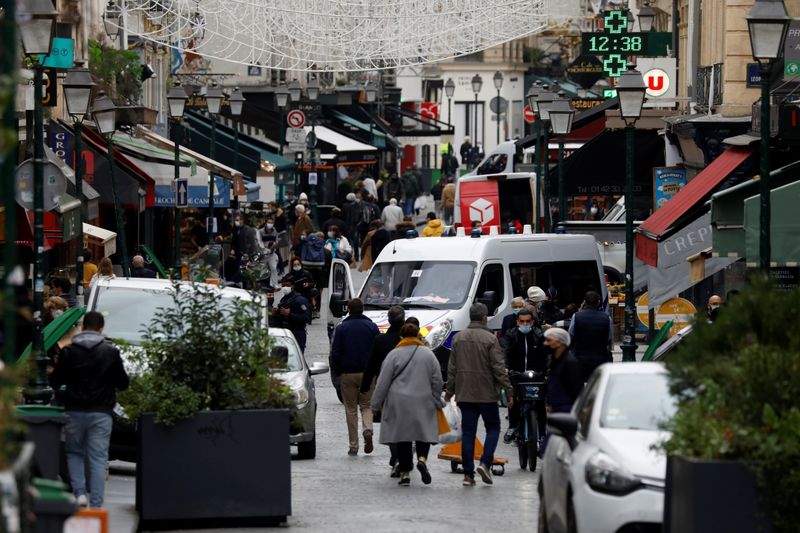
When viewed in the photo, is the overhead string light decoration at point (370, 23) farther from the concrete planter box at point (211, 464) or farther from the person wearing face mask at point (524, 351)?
the concrete planter box at point (211, 464)

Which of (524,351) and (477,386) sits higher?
(524,351)

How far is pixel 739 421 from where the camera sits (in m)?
9.68

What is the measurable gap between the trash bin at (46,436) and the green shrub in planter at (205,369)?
48.2 inches

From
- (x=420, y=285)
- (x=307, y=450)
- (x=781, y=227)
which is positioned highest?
→ (x=781, y=227)

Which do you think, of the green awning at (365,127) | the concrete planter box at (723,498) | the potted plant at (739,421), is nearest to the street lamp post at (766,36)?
the potted plant at (739,421)

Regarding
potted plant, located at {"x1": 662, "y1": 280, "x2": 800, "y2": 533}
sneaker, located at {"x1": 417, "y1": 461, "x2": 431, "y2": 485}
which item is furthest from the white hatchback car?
sneaker, located at {"x1": 417, "y1": 461, "x2": 431, "y2": 485}

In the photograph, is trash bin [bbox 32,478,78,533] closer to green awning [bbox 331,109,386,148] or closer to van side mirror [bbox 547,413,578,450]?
van side mirror [bbox 547,413,578,450]

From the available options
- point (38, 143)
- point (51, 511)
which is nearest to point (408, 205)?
point (38, 143)

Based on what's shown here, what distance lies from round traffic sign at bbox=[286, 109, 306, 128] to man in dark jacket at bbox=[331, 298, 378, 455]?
30.4m

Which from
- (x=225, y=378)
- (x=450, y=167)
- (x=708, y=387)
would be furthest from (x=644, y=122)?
(x=450, y=167)

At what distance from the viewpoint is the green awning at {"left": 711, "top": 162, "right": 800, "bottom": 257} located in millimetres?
21469

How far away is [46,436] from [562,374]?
5.36 meters

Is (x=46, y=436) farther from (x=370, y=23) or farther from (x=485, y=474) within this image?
(x=370, y=23)

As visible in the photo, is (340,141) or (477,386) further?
(340,141)
